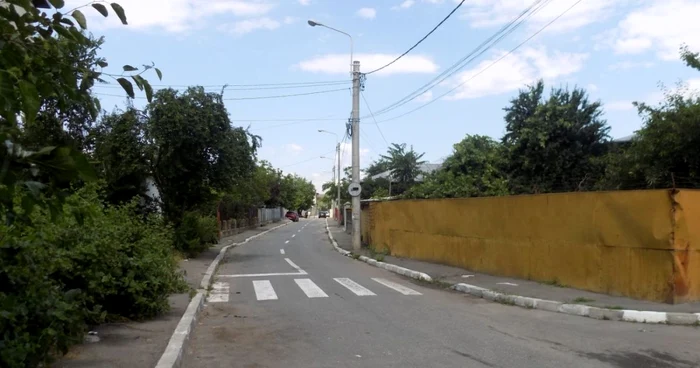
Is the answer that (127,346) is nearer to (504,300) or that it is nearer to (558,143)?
(504,300)

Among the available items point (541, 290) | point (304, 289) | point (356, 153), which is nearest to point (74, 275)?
point (304, 289)

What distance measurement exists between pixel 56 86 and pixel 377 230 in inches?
876

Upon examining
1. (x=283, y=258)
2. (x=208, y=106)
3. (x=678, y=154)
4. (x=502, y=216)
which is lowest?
(x=283, y=258)

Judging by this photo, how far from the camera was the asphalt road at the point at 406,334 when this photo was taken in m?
6.89

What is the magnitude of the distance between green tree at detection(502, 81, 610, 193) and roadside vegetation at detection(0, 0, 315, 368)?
39.6 ft

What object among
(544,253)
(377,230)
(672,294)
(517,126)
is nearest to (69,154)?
(672,294)

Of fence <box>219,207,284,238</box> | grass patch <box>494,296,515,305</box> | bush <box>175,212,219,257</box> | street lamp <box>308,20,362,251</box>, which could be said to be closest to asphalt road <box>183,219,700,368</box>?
grass patch <box>494,296,515,305</box>

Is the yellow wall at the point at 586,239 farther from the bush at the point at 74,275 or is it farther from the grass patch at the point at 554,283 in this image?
the bush at the point at 74,275

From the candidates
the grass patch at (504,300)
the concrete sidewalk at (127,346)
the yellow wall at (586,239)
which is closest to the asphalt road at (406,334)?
the grass patch at (504,300)

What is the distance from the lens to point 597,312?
32.5ft

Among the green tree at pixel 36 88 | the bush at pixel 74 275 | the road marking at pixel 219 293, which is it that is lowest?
the road marking at pixel 219 293

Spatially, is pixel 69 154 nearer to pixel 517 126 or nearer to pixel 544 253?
pixel 544 253

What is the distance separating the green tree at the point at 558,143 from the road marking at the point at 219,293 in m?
15.6

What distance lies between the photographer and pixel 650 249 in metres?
10.5
